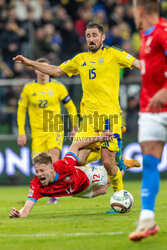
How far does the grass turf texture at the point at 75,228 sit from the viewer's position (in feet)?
16.5

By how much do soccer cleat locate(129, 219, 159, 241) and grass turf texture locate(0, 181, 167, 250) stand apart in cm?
8

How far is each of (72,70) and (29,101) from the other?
9.06ft

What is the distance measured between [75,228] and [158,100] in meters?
1.95

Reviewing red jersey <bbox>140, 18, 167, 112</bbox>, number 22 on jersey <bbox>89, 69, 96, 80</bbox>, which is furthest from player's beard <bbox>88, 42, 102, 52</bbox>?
red jersey <bbox>140, 18, 167, 112</bbox>

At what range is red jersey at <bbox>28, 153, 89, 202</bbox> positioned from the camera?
743 centimetres

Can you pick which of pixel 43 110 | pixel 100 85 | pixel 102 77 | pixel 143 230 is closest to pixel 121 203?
pixel 100 85

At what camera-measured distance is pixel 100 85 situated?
8250 mm

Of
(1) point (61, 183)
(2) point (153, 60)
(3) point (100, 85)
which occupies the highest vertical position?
(2) point (153, 60)

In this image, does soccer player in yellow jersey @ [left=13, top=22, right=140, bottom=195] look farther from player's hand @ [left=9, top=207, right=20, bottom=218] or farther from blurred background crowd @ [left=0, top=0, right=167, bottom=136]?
blurred background crowd @ [left=0, top=0, right=167, bottom=136]

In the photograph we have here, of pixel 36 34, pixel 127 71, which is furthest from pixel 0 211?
pixel 36 34

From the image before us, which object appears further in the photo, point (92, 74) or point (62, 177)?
point (92, 74)

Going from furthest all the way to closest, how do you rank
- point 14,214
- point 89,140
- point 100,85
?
point 100,85 → point 89,140 → point 14,214

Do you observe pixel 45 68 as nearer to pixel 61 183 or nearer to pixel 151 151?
pixel 61 183

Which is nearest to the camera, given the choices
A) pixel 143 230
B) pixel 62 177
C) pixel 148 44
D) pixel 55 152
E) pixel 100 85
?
pixel 143 230
